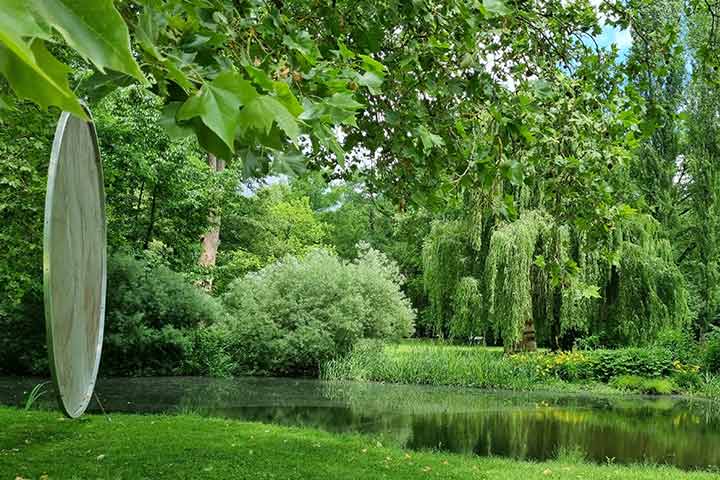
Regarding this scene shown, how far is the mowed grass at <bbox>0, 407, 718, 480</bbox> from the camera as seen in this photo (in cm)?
614

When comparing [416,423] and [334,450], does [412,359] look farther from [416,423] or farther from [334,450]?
[334,450]

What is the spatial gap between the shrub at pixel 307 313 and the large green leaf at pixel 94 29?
54.5ft

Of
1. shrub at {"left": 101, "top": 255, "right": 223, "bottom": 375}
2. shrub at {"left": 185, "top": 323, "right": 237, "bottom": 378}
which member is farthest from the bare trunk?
shrub at {"left": 101, "top": 255, "right": 223, "bottom": 375}

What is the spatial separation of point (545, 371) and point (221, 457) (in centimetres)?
1108

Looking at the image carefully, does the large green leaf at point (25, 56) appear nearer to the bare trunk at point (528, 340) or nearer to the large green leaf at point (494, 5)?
the large green leaf at point (494, 5)

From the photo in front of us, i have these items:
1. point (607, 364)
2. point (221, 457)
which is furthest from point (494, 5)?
point (607, 364)

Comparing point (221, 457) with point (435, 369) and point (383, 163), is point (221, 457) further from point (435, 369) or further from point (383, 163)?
point (435, 369)

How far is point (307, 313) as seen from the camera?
17.5 m

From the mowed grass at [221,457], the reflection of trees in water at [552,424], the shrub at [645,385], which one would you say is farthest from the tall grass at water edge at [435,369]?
the mowed grass at [221,457]

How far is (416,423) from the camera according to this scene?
1050 cm

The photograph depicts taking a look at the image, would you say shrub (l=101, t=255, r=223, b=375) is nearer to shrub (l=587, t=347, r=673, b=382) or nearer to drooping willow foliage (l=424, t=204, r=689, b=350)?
drooping willow foliage (l=424, t=204, r=689, b=350)

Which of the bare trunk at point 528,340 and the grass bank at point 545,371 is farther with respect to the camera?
the bare trunk at point 528,340

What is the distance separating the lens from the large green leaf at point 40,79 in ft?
1.28

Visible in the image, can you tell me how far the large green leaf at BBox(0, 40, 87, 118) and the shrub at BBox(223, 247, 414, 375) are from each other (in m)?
16.6
